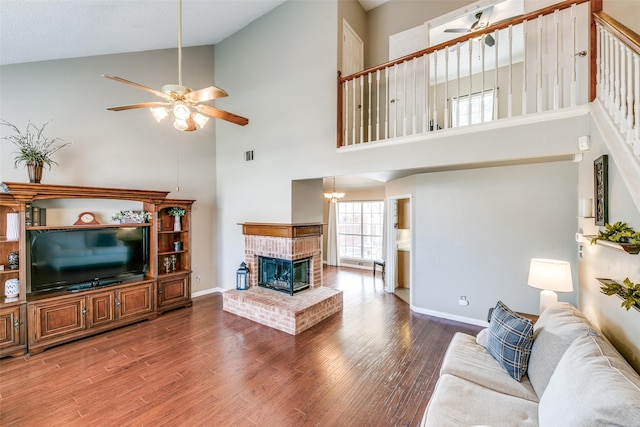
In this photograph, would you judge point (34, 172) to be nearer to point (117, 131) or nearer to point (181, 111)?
point (117, 131)

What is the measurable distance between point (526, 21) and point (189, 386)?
4987mm

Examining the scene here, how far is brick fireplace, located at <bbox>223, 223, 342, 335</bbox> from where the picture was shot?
13.0ft

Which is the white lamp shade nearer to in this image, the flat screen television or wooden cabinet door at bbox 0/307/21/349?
the flat screen television

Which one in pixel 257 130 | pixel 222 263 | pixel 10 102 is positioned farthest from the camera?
pixel 222 263

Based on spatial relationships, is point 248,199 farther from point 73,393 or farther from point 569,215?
point 569,215

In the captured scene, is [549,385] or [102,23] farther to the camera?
[102,23]

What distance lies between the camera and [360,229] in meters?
8.61

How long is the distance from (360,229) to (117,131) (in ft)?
21.2

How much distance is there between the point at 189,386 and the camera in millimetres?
2695

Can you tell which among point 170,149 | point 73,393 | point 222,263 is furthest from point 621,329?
point 170,149

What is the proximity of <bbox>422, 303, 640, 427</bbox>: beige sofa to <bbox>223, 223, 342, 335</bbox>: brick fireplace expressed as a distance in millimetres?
2136

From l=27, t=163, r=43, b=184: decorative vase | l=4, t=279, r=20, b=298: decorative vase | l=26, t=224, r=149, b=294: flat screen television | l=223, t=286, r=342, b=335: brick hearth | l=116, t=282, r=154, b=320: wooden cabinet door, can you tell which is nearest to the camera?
l=4, t=279, r=20, b=298: decorative vase

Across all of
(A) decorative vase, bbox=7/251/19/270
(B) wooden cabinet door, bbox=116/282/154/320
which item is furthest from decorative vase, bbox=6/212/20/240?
(B) wooden cabinet door, bbox=116/282/154/320

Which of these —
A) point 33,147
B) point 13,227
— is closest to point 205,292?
point 13,227
